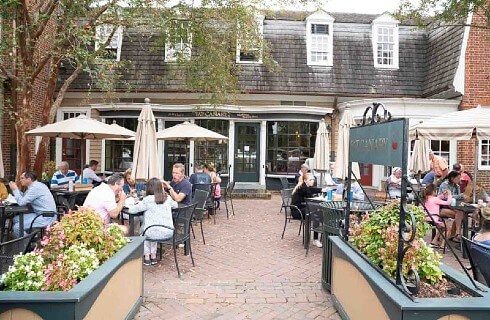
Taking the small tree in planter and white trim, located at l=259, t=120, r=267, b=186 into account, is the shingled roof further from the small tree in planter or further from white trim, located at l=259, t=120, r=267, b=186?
the small tree in planter

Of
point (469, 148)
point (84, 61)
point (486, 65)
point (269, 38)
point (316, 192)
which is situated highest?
point (269, 38)

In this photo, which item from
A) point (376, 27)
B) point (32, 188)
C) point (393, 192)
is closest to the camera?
point (32, 188)

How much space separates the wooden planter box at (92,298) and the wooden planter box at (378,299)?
6.93ft

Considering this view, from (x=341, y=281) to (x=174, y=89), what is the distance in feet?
45.8

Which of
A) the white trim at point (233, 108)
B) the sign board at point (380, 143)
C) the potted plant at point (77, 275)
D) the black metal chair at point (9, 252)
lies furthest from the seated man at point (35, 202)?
the white trim at point (233, 108)

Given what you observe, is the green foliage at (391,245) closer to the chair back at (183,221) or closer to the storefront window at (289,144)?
the chair back at (183,221)

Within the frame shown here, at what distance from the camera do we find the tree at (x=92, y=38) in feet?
33.4

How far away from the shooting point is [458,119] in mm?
8859

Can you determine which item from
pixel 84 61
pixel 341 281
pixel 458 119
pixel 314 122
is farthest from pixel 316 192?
pixel 314 122

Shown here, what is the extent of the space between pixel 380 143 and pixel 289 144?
14055 millimetres

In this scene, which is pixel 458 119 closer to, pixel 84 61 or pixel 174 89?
pixel 84 61

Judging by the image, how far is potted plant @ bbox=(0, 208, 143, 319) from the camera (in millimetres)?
3004

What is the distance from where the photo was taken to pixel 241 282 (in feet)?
19.4

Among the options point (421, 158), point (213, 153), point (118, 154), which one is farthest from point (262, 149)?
point (421, 158)
